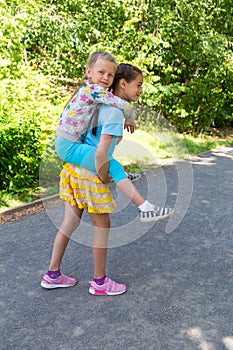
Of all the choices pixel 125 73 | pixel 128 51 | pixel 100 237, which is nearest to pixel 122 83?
pixel 125 73

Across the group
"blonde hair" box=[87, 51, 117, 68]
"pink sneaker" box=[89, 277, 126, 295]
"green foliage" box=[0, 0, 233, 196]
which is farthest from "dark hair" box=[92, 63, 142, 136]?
"green foliage" box=[0, 0, 233, 196]

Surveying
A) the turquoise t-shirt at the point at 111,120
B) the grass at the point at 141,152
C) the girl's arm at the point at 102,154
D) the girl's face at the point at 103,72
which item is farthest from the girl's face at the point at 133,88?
the grass at the point at 141,152

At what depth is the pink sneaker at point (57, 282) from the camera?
10.7 ft

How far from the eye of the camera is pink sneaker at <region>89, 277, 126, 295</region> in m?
3.18

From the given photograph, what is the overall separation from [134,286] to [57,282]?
0.60 m

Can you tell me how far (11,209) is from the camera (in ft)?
16.4

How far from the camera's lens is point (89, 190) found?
9.55ft

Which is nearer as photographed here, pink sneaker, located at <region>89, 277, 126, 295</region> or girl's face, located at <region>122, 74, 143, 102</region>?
girl's face, located at <region>122, 74, 143, 102</region>

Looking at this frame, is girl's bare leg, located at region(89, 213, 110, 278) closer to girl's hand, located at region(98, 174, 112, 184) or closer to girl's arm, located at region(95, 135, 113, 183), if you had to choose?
girl's hand, located at region(98, 174, 112, 184)

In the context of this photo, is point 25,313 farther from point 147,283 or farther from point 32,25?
point 32,25

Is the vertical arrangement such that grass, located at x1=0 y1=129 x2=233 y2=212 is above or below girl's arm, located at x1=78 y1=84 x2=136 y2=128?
below

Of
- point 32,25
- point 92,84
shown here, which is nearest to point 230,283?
point 92,84

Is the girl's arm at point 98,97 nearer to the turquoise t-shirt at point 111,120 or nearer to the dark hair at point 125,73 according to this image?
the turquoise t-shirt at point 111,120

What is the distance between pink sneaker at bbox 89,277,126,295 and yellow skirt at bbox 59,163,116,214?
616 mm
